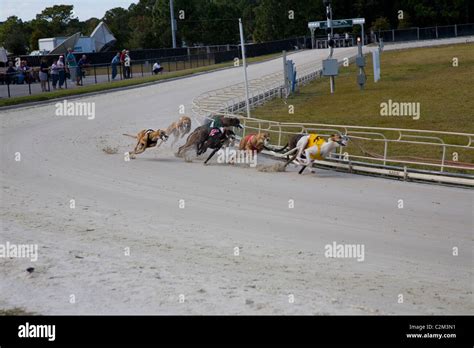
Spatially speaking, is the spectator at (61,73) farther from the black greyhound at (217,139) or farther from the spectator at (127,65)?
the black greyhound at (217,139)

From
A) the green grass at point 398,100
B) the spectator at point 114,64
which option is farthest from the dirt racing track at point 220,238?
the spectator at point 114,64

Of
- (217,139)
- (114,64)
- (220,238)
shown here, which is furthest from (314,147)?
(114,64)

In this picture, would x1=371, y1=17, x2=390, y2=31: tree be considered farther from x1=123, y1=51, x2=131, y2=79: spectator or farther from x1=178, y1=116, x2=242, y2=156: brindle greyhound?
x1=178, y1=116, x2=242, y2=156: brindle greyhound

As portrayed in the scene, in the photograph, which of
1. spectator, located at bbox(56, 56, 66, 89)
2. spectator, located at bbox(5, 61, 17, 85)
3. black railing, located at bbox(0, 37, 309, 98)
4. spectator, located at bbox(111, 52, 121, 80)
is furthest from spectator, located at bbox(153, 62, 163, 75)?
spectator, located at bbox(56, 56, 66, 89)

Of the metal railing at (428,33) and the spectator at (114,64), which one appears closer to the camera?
the spectator at (114,64)

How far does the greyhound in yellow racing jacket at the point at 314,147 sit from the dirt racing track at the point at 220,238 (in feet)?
1.20

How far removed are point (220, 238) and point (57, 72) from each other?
2561 cm

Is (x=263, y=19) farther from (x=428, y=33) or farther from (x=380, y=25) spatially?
(x=428, y=33)

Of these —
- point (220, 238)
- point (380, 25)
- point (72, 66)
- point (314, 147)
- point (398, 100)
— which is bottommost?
point (220, 238)

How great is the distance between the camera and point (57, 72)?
1345 inches

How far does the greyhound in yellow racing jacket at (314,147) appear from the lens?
579 inches

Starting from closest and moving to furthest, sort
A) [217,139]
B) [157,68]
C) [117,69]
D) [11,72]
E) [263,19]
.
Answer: [217,139] → [11,72] → [117,69] → [157,68] → [263,19]

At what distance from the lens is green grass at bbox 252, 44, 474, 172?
890 inches

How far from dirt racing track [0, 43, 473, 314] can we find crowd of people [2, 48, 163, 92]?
16.0 meters
